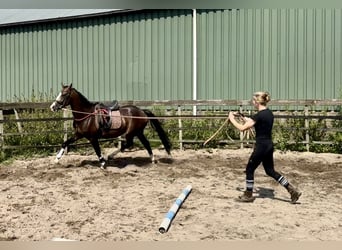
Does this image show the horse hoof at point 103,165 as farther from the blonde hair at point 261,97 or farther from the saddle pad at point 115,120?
the blonde hair at point 261,97

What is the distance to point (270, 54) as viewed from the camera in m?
11.4

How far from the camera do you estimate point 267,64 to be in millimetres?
11406

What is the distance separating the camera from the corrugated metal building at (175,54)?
36.0ft

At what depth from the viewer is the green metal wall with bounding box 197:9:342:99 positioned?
10.8 meters

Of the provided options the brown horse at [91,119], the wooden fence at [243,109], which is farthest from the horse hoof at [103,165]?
the wooden fence at [243,109]

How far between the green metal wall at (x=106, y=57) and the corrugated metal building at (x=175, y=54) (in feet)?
0.09

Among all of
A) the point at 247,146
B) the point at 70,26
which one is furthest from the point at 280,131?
the point at 70,26

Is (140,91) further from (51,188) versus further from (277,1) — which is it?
(277,1)

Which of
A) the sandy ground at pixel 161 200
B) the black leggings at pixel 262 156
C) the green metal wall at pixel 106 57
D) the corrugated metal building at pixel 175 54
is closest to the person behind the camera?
the sandy ground at pixel 161 200

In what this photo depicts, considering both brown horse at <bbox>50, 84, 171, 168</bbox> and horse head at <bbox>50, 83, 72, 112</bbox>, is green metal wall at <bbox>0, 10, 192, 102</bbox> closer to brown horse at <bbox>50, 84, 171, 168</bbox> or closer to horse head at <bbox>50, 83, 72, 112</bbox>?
brown horse at <bbox>50, 84, 171, 168</bbox>

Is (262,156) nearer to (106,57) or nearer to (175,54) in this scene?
(175,54)

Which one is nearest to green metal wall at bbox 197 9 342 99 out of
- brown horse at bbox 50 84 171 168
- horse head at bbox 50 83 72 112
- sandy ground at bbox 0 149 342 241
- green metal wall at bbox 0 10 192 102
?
green metal wall at bbox 0 10 192 102

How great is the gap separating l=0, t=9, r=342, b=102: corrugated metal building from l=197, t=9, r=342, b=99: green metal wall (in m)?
0.02

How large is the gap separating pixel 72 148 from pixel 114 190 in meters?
4.44
